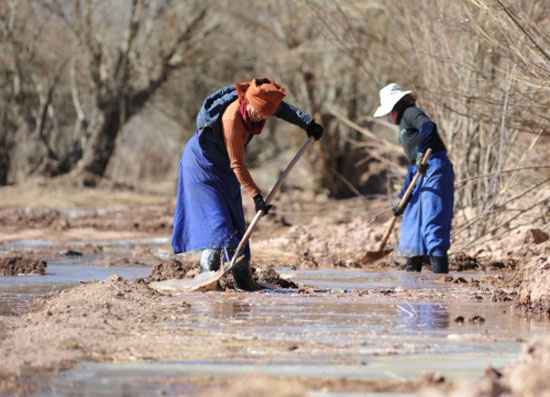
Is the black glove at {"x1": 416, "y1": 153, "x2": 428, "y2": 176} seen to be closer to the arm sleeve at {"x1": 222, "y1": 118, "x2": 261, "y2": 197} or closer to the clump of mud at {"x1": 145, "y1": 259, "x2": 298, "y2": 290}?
the clump of mud at {"x1": 145, "y1": 259, "x2": 298, "y2": 290}

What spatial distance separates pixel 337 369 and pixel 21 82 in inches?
780

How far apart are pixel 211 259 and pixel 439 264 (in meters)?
2.49

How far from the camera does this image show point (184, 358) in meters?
4.44

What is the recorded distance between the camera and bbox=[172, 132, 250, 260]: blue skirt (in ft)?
23.6

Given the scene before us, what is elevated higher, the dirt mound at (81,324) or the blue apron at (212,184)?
the blue apron at (212,184)

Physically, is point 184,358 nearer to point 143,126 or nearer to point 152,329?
point 152,329

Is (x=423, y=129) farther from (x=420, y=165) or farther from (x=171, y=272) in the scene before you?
(x=171, y=272)

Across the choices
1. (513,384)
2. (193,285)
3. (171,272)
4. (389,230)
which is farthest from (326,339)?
(389,230)

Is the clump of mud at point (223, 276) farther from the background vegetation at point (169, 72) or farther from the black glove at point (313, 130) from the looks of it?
the background vegetation at point (169, 72)

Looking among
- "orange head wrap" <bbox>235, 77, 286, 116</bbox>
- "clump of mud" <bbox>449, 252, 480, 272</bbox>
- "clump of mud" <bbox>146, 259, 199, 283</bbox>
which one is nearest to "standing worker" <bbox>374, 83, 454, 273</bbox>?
"clump of mud" <bbox>449, 252, 480, 272</bbox>

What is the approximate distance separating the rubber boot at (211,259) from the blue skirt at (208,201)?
0.08 meters

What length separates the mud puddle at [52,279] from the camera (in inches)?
273

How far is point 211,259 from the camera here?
728 centimetres

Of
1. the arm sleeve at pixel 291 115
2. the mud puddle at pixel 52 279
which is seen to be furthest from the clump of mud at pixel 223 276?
the arm sleeve at pixel 291 115
